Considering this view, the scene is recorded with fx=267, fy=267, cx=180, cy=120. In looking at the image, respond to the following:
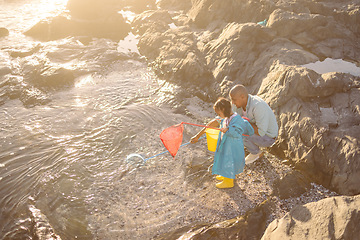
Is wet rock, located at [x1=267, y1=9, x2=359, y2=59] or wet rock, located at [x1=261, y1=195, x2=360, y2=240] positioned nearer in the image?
wet rock, located at [x1=261, y1=195, x2=360, y2=240]

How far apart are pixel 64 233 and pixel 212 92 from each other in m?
5.64

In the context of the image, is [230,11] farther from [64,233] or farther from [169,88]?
[64,233]

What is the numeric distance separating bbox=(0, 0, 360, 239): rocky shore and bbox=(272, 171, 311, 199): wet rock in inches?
0.8

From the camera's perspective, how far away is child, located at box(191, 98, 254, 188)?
453 cm

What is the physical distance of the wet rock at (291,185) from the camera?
5.12 m

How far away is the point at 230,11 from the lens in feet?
37.2

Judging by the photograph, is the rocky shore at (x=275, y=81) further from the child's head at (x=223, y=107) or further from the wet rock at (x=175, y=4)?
the child's head at (x=223, y=107)

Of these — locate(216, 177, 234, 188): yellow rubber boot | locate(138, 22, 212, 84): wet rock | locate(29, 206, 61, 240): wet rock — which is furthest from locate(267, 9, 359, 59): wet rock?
locate(29, 206, 61, 240): wet rock

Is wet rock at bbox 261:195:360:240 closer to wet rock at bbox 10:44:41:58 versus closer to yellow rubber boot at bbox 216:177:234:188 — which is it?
yellow rubber boot at bbox 216:177:234:188

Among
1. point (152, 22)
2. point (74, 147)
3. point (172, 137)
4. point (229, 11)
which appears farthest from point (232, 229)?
point (152, 22)

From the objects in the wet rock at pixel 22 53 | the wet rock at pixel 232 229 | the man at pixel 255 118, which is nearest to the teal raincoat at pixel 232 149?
the man at pixel 255 118

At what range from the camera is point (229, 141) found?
4.72 metres

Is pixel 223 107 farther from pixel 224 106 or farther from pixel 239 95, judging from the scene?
pixel 239 95

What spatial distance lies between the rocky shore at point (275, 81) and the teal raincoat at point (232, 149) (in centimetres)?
57
